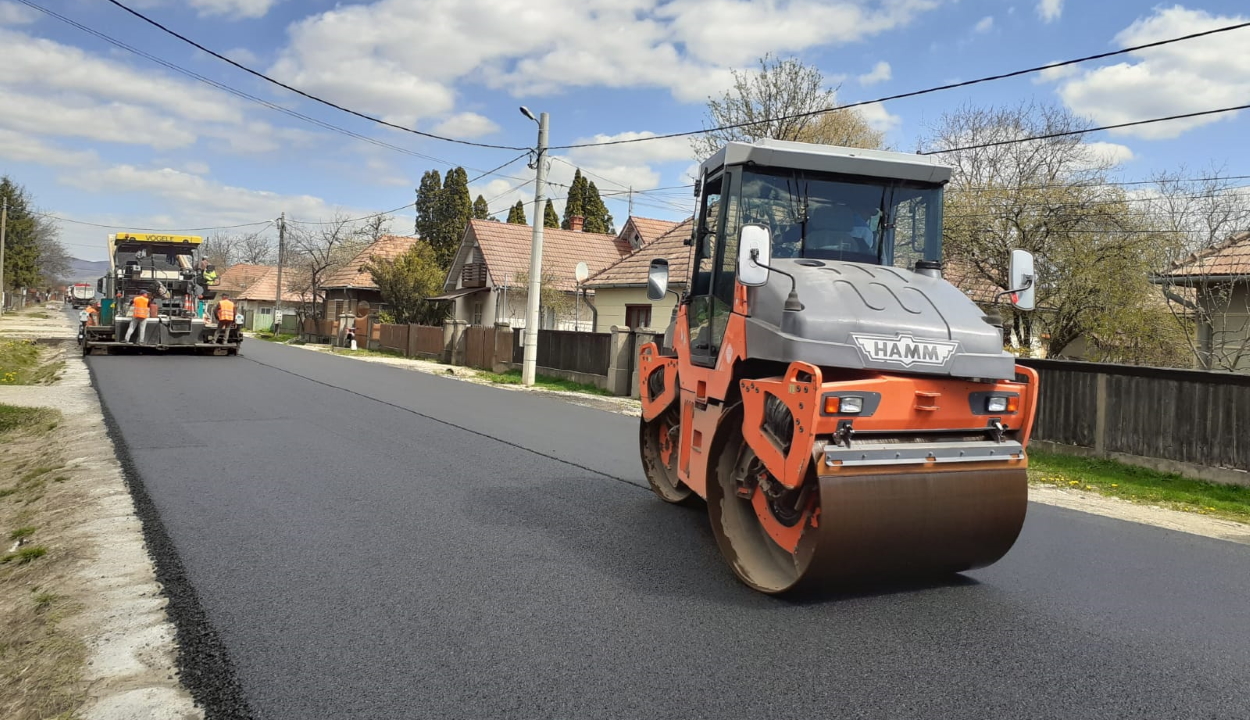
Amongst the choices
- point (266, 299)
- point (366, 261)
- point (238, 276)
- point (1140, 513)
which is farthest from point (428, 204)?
point (238, 276)

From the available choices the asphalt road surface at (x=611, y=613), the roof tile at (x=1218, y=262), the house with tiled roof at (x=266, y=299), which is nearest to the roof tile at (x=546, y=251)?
the roof tile at (x=1218, y=262)

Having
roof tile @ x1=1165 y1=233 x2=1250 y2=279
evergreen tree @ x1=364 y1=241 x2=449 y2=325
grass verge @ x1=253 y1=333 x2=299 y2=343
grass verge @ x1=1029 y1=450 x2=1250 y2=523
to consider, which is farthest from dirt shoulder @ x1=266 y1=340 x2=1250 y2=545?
grass verge @ x1=253 y1=333 x2=299 y2=343

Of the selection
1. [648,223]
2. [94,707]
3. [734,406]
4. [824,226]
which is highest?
[648,223]

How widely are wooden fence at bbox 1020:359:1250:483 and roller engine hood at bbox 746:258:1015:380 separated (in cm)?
604

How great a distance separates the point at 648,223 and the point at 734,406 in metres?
30.5

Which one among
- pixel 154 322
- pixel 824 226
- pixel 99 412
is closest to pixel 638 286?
pixel 154 322

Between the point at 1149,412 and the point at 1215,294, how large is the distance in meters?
7.27

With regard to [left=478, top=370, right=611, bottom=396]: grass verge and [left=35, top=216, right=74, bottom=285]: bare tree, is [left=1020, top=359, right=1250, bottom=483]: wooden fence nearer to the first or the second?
[left=478, top=370, right=611, bottom=396]: grass verge

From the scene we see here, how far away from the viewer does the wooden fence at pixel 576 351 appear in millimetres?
19027

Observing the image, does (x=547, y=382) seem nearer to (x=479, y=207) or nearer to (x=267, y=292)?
(x=479, y=207)

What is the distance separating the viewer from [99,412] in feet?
36.7

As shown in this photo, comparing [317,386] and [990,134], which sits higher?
[990,134]

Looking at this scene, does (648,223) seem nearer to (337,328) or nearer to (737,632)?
(337,328)

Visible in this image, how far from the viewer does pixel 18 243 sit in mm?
62625
